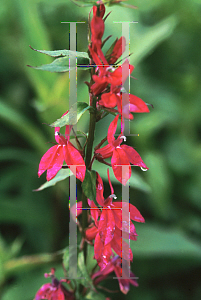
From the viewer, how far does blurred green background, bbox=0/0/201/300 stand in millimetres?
958

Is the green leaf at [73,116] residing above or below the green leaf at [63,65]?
below

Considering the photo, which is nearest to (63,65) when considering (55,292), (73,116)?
(73,116)

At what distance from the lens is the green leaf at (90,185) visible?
1.37ft

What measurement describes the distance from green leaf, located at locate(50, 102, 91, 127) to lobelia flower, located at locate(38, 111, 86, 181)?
3cm

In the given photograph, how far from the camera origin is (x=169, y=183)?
1.13m

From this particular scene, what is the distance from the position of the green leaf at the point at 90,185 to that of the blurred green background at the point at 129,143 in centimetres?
37

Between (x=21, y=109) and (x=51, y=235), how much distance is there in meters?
0.55

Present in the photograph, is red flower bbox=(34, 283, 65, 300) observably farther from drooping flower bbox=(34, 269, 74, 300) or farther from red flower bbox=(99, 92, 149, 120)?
red flower bbox=(99, 92, 149, 120)

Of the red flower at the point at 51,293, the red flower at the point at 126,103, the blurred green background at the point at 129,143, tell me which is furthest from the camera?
the blurred green background at the point at 129,143

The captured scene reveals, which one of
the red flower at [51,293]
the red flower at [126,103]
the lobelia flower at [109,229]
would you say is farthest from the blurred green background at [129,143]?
the red flower at [126,103]

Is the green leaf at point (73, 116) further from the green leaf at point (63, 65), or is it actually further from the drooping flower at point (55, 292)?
the drooping flower at point (55, 292)

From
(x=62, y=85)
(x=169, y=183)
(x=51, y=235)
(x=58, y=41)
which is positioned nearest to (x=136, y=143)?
(x=169, y=183)

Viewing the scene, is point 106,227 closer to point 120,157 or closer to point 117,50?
point 120,157

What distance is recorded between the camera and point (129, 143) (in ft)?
3.67
